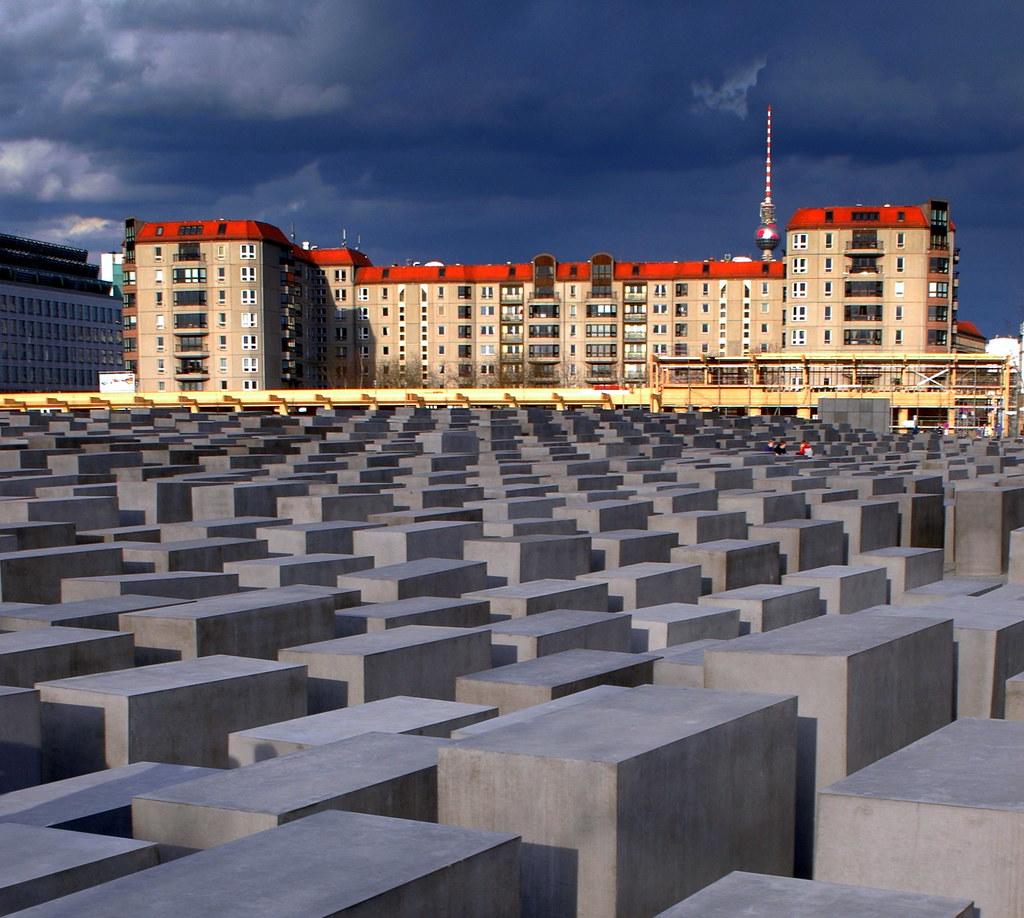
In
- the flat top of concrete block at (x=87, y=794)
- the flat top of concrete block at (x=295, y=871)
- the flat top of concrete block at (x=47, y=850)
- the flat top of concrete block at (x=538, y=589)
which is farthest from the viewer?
the flat top of concrete block at (x=538, y=589)

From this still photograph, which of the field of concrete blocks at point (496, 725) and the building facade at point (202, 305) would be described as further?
the building facade at point (202, 305)

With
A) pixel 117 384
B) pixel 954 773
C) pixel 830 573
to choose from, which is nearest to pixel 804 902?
pixel 954 773

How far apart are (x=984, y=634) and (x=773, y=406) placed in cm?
5485

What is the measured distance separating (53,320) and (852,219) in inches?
2655

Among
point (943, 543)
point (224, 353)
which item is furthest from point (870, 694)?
point (224, 353)

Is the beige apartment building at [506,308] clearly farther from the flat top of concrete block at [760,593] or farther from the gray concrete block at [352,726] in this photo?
the gray concrete block at [352,726]

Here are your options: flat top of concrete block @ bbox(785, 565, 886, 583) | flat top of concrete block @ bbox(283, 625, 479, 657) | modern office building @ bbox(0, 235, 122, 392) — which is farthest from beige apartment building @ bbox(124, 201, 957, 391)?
flat top of concrete block @ bbox(283, 625, 479, 657)

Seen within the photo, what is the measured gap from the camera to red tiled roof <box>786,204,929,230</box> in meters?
76.2

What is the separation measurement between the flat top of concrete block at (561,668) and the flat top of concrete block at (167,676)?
4.17 ft

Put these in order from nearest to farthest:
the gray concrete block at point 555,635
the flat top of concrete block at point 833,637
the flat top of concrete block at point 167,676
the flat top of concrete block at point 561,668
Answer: the flat top of concrete block at point 833,637 → the flat top of concrete block at point 167,676 → the flat top of concrete block at point 561,668 → the gray concrete block at point 555,635

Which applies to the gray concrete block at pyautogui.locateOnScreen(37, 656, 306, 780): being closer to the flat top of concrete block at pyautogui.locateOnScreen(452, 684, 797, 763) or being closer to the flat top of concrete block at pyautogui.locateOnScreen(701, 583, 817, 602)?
the flat top of concrete block at pyautogui.locateOnScreen(452, 684, 797, 763)

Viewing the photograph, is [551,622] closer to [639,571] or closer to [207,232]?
[639,571]

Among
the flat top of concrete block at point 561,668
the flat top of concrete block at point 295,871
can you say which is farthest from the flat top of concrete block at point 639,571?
the flat top of concrete block at point 295,871

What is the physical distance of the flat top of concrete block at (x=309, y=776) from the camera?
5531 mm
